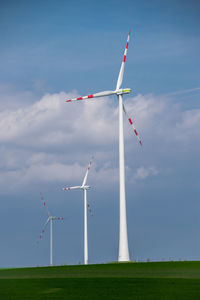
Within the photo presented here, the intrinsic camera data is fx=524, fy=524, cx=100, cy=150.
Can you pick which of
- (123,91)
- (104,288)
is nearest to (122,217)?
(123,91)

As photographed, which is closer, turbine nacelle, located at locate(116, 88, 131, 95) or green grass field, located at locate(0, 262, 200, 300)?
green grass field, located at locate(0, 262, 200, 300)

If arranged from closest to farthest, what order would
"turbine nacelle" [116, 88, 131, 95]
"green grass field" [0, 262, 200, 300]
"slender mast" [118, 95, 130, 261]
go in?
"green grass field" [0, 262, 200, 300] < "slender mast" [118, 95, 130, 261] < "turbine nacelle" [116, 88, 131, 95]

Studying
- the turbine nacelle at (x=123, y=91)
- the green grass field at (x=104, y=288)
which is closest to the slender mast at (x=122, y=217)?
the turbine nacelle at (x=123, y=91)

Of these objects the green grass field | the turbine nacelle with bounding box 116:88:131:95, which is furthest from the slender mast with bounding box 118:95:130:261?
the green grass field

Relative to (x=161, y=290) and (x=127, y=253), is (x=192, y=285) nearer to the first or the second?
(x=161, y=290)

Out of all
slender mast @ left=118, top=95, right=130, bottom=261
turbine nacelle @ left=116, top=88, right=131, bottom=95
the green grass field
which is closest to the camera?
the green grass field

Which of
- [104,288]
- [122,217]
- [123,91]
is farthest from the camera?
[123,91]

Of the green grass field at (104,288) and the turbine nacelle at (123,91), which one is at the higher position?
the turbine nacelle at (123,91)

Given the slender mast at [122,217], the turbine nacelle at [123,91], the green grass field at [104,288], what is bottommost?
the green grass field at [104,288]

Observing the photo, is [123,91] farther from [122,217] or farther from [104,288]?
[104,288]

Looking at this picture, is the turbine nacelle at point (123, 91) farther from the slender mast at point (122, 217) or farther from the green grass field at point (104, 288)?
the green grass field at point (104, 288)

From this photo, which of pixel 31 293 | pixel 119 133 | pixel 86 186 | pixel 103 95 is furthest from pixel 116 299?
pixel 86 186

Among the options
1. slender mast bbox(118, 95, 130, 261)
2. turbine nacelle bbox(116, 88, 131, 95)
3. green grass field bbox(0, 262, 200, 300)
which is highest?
turbine nacelle bbox(116, 88, 131, 95)

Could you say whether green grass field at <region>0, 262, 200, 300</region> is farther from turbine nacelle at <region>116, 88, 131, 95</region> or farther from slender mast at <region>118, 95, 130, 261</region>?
turbine nacelle at <region>116, 88, 131, 95</region>
